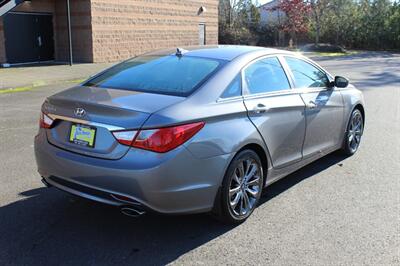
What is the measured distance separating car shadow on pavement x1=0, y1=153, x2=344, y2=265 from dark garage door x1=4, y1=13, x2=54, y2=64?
1699 cm

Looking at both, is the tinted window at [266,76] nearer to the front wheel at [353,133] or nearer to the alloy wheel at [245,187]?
the alloy wheel at [245,187]

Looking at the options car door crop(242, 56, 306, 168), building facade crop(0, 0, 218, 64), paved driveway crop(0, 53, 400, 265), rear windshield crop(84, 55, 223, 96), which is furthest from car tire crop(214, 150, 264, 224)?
building facade crop(0, 0, 218, 64)

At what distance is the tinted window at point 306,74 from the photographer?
17.8 feet

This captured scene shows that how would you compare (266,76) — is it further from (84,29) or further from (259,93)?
(84,29)

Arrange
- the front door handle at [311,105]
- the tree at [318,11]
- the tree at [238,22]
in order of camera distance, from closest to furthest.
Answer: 1. the front door handle at [311,105]
2. the tree at [318,11]
3. the tree at [238,22]

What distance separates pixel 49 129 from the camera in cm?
427

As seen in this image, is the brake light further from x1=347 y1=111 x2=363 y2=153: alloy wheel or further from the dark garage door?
the dark garage door

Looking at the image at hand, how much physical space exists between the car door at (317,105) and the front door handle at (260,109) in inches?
32.9

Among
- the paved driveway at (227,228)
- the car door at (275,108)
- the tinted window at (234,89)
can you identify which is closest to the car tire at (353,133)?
the paved driveway at (227,228)

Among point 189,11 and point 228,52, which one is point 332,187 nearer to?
point 228,52

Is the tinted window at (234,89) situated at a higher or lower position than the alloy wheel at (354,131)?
higher

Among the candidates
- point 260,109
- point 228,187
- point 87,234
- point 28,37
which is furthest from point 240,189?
point 28,37

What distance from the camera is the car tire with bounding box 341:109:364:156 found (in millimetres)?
6590

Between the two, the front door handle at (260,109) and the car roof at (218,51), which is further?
the car roof at (218,51)
